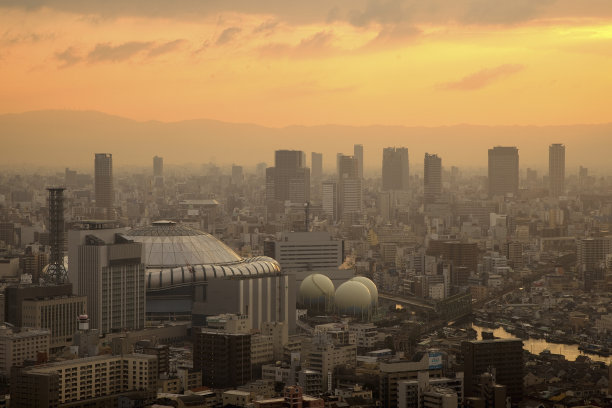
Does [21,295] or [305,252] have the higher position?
[305,252]

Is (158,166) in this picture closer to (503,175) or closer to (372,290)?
(372,290)

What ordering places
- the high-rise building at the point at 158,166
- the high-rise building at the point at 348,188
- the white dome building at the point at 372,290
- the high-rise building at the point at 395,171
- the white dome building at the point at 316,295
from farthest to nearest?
the high-rise building at the point at 395,171 → the high-rise building at the point at 348,188 → the high-rise building at the point at 158,166 → the white dome building at the point at 372,290 → the white dome building at the point at 316,295

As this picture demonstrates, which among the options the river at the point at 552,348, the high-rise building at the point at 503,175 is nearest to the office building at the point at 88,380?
the river at the point at 552,348

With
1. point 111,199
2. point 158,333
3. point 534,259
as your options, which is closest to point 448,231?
point 534,259

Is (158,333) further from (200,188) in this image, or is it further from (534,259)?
(200,188)

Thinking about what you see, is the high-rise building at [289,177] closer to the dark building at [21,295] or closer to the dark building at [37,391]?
the dark building at [21,295]

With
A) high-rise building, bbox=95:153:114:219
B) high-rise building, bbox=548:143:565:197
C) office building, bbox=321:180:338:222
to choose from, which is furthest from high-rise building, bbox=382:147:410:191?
high-rise building, bbox=95:153:114:219

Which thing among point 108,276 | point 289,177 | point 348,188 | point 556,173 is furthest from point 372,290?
point 289,177
